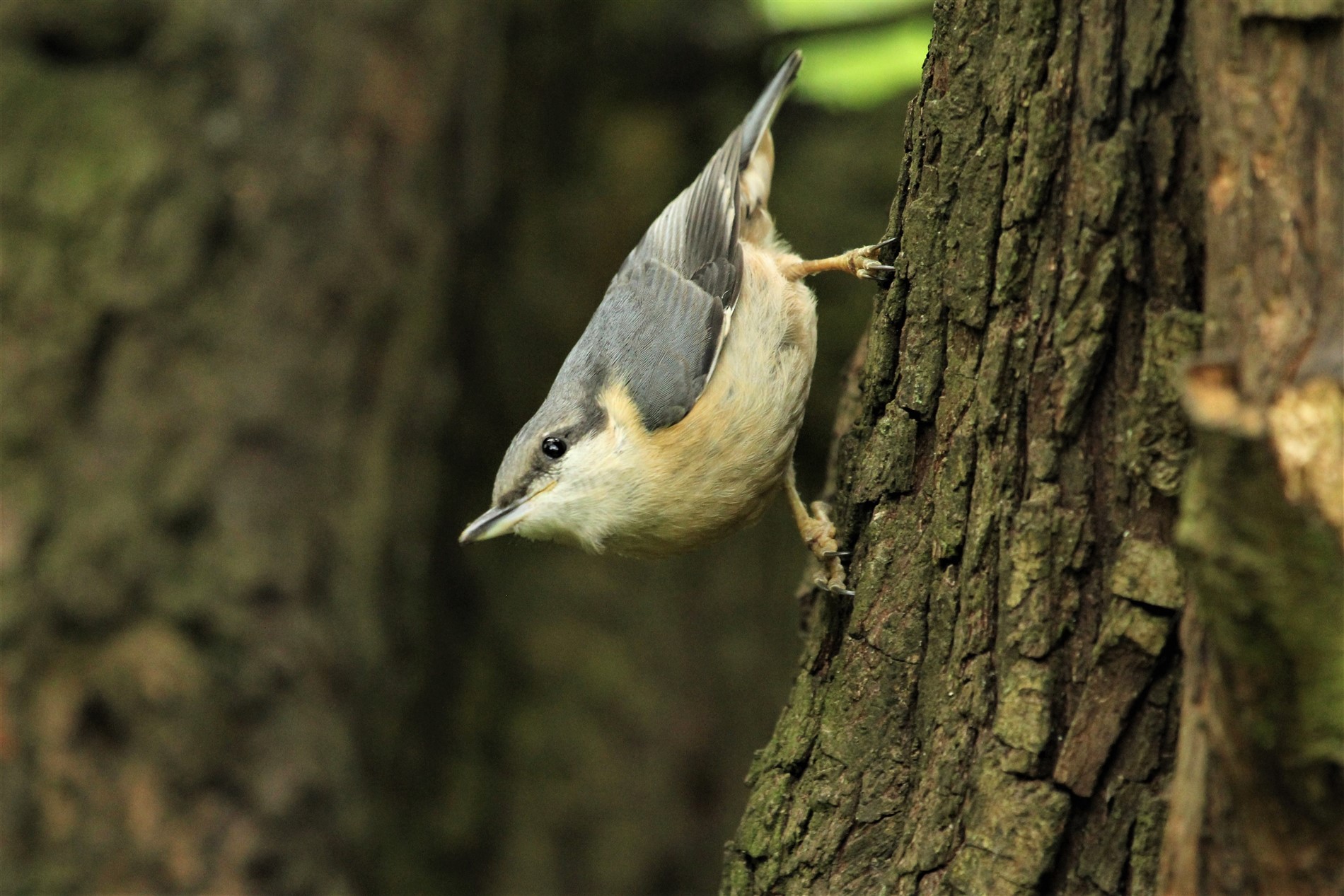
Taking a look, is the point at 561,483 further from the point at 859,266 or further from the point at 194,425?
the point at 194,425

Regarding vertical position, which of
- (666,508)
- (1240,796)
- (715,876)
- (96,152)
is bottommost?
(715,876)

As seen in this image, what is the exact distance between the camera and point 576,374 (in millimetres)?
3646

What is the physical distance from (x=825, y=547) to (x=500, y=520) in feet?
3.22

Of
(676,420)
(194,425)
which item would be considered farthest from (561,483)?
(194,425)

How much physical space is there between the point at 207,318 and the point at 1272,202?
3816 millimetres

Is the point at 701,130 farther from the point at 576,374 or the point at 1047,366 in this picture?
the point at 1047,366

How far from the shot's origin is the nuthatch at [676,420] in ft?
10.9

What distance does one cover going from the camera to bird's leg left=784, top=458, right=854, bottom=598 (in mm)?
2553

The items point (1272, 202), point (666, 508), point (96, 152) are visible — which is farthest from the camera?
point (96, 152)

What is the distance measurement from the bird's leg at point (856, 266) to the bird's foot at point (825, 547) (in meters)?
0.56

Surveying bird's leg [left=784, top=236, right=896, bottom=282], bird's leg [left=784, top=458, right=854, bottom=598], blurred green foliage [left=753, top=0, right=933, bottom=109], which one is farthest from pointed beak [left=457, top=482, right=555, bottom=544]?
blurred green foliage [left=753, top=0, right=933, bottom=109]

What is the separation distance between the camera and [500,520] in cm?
339

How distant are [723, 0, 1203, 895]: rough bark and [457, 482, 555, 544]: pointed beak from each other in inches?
48.1

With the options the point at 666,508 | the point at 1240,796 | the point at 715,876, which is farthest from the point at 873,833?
the point at 715,876
